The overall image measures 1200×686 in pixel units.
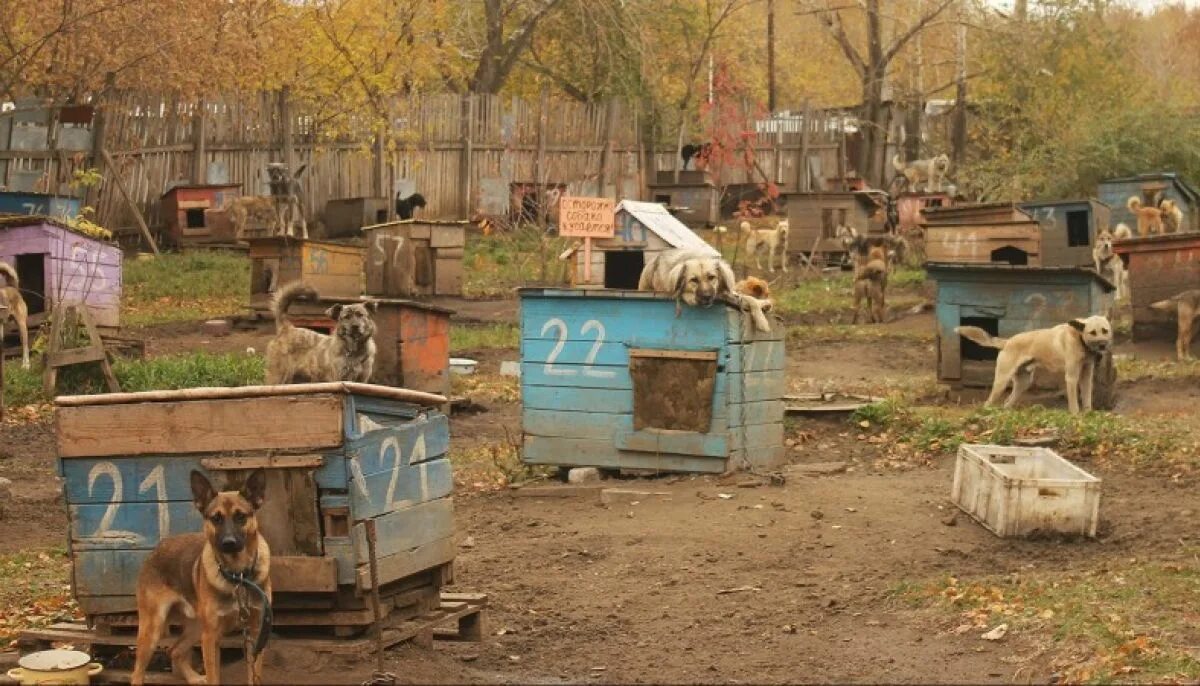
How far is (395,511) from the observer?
797 cm

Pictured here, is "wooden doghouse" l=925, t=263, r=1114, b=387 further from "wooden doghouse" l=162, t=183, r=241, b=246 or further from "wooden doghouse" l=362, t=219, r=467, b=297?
"wooden doghouse" l=162, t=183, r=241, b=246

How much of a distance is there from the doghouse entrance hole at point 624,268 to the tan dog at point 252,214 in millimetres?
9792

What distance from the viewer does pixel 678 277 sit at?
12.8 m

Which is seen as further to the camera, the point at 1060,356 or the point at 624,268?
the point at 624,268

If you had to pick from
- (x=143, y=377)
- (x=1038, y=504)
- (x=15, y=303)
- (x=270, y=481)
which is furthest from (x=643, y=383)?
(x=15, y=303)

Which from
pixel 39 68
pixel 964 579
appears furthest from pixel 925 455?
pixel 39 68

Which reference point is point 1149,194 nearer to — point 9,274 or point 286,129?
point 286,129

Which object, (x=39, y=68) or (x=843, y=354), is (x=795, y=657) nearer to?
(x=843, y=354)

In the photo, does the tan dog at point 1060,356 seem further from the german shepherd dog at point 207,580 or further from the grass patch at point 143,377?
the german shepherd dog at point 207,580

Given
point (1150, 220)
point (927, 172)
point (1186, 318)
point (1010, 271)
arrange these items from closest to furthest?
point (1010, 271) → point (1186, 318) → point (1150, 220) → point (927, 172)

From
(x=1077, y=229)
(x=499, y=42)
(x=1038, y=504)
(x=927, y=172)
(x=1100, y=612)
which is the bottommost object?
(x=1100, y=612)

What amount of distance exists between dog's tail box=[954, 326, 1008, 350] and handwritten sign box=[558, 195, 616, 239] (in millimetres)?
3757

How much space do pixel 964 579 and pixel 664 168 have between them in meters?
31.9

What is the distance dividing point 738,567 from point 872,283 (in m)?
14.9
